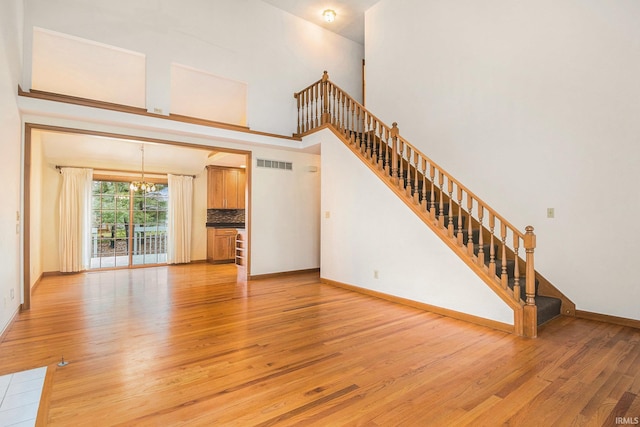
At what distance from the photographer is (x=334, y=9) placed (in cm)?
697

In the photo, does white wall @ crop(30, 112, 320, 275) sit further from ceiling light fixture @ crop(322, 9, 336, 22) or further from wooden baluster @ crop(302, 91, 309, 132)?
ceiling light fixture @ crop(322, 9, 336, 22)

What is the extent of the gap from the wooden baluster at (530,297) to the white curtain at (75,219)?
336 inches

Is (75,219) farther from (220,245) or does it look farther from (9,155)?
(9,155)

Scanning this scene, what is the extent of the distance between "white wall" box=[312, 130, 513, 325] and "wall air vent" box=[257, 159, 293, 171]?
40.6 inches

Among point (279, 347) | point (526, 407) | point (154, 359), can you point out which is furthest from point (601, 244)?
point (154, 359)

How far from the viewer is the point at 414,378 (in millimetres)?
2379

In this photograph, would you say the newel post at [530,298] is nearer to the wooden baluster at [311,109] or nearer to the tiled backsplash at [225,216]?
the wooden baluster at [311,109]

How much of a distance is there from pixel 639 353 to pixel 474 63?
4.27m

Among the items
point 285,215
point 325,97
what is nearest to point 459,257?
point 285,215

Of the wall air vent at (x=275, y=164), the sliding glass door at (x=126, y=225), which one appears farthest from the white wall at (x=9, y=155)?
the sliding glass door at (x=126, y=225)

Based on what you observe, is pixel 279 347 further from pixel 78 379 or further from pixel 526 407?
pixel 526 407

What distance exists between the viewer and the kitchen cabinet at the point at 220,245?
8898 millimetres

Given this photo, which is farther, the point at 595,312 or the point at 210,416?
the point at 595,312

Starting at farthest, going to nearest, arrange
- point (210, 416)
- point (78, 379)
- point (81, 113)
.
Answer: point (81, 113), point (78, 379), point (210, 416)
